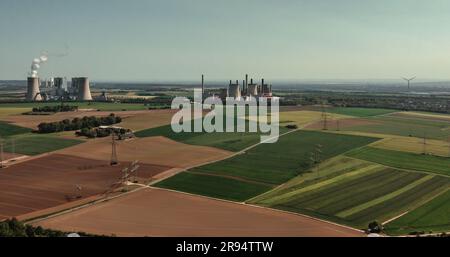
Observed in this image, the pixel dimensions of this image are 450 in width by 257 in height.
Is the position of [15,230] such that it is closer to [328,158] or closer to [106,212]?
[106,212]

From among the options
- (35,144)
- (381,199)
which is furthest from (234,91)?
(381,199)

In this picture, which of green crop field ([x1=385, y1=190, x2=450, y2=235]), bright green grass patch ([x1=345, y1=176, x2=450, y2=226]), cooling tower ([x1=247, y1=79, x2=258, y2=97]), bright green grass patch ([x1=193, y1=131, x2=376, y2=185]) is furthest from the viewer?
cooling tower ([x1=247, y1=79, x2=258, y2=97])

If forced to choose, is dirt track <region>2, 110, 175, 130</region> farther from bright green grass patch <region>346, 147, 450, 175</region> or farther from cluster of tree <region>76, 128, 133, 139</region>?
bright green grass patch <region>346, 147, 450, 175</region>

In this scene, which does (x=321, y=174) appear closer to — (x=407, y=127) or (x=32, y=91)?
(x=407, y=127)

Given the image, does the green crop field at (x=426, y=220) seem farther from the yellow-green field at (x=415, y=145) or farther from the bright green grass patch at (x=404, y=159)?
the yellow-green field at (x=415, y=145)

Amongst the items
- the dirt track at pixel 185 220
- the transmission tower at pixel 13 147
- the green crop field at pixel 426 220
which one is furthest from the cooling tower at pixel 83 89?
the green crop field at pixel 426 220

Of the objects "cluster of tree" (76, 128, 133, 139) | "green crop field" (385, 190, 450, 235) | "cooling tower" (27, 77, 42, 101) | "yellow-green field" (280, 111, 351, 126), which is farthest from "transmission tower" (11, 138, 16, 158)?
"cooling tower" (27, 77, 42, 101)

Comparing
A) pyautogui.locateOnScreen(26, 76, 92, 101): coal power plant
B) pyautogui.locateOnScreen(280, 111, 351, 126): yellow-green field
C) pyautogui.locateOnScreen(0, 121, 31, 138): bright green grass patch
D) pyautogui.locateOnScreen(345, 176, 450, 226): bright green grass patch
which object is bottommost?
pyautogui.locateOnScreen(345, 176, 450, 226): bright green grass patch
